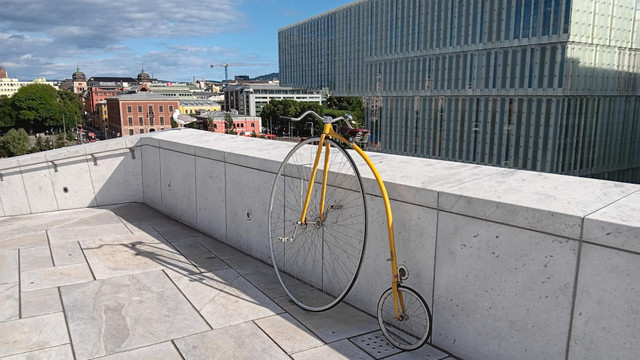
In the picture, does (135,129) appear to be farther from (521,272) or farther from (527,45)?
(521,272)

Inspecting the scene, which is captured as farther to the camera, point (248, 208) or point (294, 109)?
point (294, 109)

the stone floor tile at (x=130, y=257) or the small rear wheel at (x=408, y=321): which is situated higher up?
the small rear wheel at (x=408, y=321)

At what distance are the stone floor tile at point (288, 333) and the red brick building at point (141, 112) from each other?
105 m

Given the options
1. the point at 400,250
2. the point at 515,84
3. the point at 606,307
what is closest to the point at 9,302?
the point at 400,250

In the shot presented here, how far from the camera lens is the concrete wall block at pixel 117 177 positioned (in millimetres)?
8969

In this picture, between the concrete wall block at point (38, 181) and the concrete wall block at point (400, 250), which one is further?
the concrete wall block at point (38, 181)

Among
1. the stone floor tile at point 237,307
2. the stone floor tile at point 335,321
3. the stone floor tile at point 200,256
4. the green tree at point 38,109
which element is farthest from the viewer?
the green tree at point 38,109

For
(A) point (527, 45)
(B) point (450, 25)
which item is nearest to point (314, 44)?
(B) point (450, 25)

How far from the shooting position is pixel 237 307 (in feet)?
14.7

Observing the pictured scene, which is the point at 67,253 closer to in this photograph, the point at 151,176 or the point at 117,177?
the point at 151,176

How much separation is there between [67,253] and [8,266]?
0.68m

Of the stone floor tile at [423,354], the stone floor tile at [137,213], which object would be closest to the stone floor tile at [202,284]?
the stone floor tile at [423,354]

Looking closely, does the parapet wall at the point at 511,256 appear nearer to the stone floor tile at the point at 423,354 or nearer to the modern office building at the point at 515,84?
the stone floor tile at the point at 423,354

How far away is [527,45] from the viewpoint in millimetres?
43750
